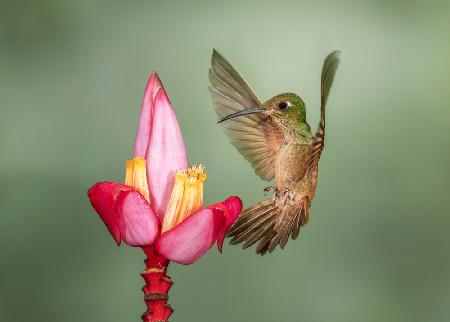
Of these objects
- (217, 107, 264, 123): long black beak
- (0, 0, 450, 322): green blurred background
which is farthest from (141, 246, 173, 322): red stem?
(0, 0, 450, 322): green blurred background

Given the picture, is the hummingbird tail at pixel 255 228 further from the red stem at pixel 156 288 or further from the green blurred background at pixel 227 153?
the green blurred background at pixel 227 153

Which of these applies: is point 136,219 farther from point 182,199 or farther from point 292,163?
point 292,163

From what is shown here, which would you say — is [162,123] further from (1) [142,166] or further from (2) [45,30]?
(2) [45,30]

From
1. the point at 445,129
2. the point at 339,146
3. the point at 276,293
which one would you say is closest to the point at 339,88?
the point at 339,146

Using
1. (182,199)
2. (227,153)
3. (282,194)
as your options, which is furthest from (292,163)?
(227,153)

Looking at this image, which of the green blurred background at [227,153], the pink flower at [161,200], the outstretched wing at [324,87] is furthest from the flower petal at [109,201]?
the green blurred background at [227,153]

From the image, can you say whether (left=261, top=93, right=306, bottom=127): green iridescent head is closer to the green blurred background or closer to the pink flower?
the pink flower
